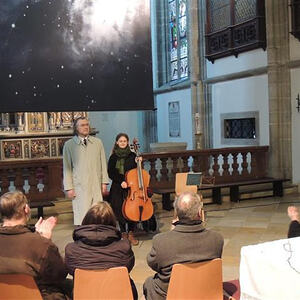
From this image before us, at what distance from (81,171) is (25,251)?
2.82 metres

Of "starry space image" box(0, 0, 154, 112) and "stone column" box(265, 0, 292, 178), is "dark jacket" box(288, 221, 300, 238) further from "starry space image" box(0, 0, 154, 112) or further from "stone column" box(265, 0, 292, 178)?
"stone column" box(265, 0, 292, 178)

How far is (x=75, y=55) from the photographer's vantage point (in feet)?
21.2

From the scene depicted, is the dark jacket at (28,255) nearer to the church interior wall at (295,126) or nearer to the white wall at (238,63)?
the church interior wall at (295,126)

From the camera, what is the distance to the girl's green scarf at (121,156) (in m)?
6.39

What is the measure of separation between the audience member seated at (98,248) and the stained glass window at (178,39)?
12.6m

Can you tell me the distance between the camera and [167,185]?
941 centimetres

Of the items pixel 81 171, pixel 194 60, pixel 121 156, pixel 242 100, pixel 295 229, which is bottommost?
pixel 295 229

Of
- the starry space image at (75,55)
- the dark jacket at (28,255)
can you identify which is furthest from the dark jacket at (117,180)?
the dark jacket at (28,255)

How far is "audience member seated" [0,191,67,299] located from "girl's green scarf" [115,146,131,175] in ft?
10.5

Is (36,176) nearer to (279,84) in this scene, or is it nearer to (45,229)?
(45,229)

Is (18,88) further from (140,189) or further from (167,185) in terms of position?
(167,185)

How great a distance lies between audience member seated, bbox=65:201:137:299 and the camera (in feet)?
10.3

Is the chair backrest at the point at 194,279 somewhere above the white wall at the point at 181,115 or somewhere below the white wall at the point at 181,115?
below

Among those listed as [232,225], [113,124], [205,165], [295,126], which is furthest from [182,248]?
[113,124]
